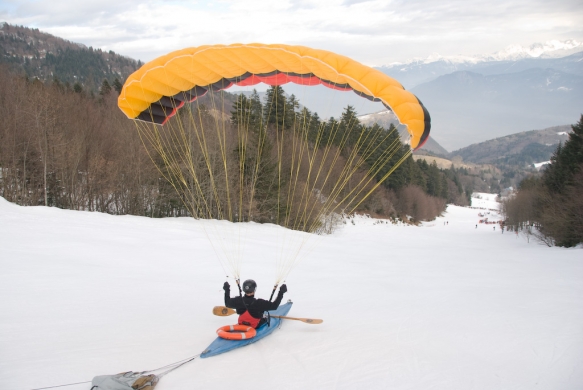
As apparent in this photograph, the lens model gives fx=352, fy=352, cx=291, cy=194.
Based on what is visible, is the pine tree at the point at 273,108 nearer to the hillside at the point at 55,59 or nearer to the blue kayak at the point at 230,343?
the blue kayak at the point at 230,343

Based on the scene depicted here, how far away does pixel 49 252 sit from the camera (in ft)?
28.0

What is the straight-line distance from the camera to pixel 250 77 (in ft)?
22.5

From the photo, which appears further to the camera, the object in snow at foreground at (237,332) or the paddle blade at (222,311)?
the paddle blade at (222,311)

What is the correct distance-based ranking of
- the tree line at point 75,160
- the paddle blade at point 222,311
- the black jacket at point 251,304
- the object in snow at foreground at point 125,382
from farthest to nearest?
the tree line at point 75,160, the paddle blade at point 222,311, the black jacket at point 251,304, the object in snow at foreground at point 125,382

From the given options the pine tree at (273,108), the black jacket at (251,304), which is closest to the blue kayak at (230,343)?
the black jacket at (251,304)

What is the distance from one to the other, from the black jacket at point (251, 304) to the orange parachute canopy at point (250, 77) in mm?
3218

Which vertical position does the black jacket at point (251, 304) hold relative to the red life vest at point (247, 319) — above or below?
above

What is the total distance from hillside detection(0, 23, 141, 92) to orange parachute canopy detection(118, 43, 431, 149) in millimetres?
88208

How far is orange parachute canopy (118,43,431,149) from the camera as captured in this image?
5.55 meters

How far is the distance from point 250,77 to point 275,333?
185 inches

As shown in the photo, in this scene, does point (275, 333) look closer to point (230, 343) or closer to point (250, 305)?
point (250, 305)

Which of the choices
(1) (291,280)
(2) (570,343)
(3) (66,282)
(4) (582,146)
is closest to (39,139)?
(3) (66,282)

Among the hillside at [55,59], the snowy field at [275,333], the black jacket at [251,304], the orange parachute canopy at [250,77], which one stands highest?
the hillside at [55,59]

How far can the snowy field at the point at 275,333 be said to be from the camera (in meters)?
4.15
